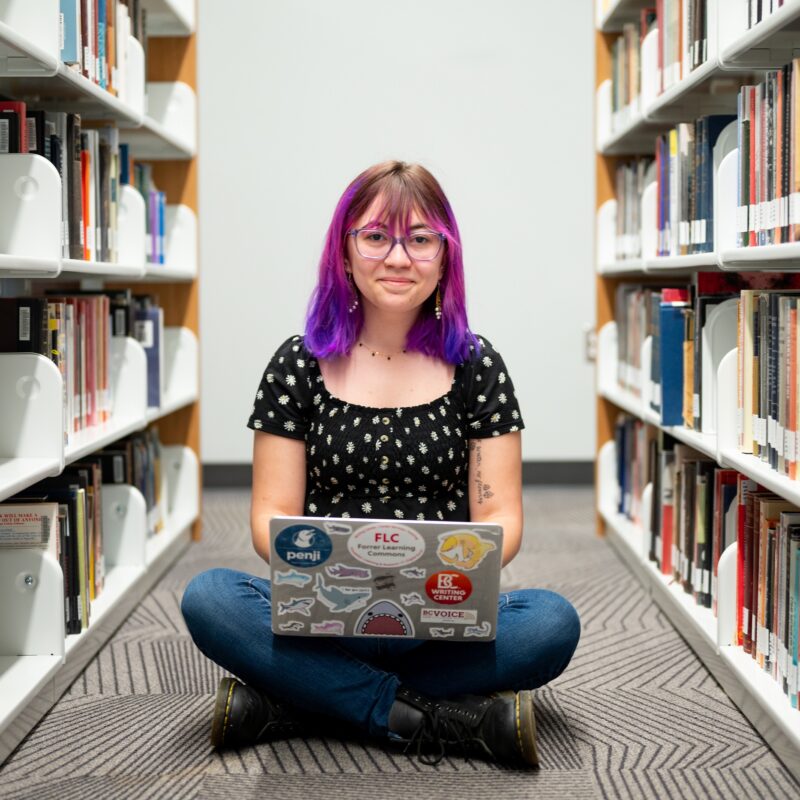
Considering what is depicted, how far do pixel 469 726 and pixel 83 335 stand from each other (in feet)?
3.93

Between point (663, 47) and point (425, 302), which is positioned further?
point (663, 47)

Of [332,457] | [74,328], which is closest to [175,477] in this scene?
[74,328]

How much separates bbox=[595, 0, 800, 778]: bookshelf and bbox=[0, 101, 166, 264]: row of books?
123cm

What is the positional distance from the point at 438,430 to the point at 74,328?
2.97ft

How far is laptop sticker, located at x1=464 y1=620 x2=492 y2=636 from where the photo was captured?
64.1 inches

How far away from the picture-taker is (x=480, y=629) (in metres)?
1.64

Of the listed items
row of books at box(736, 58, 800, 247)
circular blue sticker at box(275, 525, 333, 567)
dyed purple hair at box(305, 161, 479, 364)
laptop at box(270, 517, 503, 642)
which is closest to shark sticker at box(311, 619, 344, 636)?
laptop at box(270, 517, 503, 642)

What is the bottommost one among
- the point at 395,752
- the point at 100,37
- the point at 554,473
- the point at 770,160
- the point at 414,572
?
the point at 395,752

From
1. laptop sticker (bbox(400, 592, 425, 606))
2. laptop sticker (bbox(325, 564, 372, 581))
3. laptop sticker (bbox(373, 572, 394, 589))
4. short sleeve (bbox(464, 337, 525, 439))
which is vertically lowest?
laptop sticker (bbox(400, 592, 425, 606))

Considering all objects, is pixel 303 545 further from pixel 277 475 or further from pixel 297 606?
pixel 277 475

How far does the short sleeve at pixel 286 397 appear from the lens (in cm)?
183

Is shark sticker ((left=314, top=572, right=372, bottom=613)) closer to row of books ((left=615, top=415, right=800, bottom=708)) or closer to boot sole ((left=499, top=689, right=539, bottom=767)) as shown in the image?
boot sole ((left=499, top=689, right=539, bottom=767))

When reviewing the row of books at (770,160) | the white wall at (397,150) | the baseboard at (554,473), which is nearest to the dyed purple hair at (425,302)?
the row of books at (770,160)

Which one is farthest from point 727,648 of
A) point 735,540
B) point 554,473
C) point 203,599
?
point 554,473
